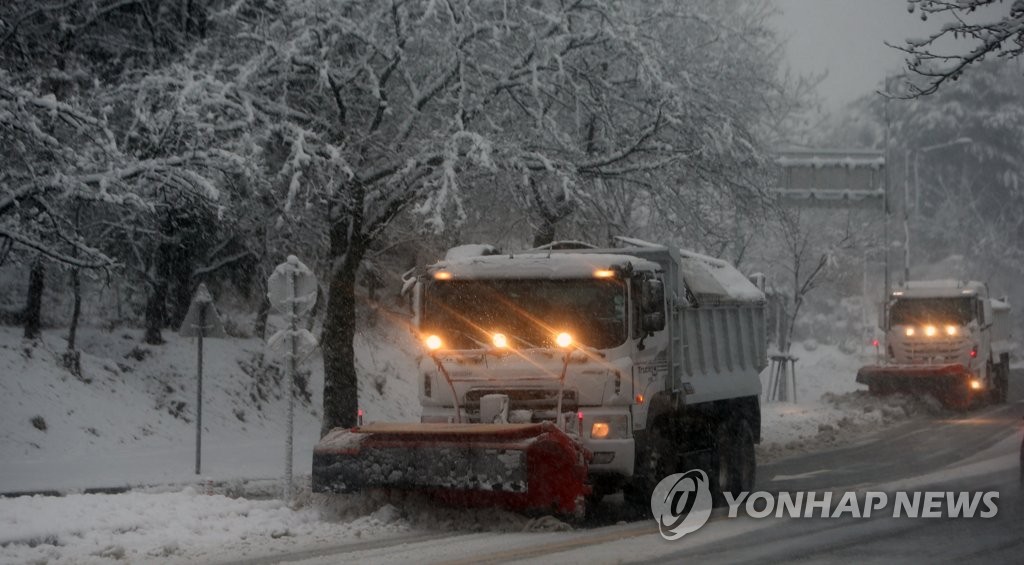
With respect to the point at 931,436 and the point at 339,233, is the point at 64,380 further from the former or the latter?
the point at 931,436

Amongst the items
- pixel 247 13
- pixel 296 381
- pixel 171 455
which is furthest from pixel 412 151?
pixel 296 381

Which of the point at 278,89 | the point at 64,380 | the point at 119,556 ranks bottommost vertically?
the point at 119,556

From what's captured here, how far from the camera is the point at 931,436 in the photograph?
921 inches

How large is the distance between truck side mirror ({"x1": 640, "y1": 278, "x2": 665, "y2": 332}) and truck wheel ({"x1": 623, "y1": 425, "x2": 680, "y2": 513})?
1.10 meters

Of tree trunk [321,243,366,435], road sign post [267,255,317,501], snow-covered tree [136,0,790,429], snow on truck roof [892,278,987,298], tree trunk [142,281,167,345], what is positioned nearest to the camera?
road sign post [267,255,317,501]

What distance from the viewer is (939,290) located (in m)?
30.5

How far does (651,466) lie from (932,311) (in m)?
19.5

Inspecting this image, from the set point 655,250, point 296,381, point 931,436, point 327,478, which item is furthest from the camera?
point 296,381

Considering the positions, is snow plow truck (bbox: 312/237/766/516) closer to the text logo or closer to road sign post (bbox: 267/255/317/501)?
the text logo

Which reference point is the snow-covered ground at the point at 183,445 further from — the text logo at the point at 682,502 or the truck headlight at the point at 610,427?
the text logo at the point at 682,502

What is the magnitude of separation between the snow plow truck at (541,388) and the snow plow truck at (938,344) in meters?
16.0

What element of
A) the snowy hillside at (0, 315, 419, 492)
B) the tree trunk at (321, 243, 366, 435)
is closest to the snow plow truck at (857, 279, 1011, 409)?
the snowy hillside at (0, 315, 419, 492)

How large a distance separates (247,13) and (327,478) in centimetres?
1134

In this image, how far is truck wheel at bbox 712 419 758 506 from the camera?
Answer: 1498cm
